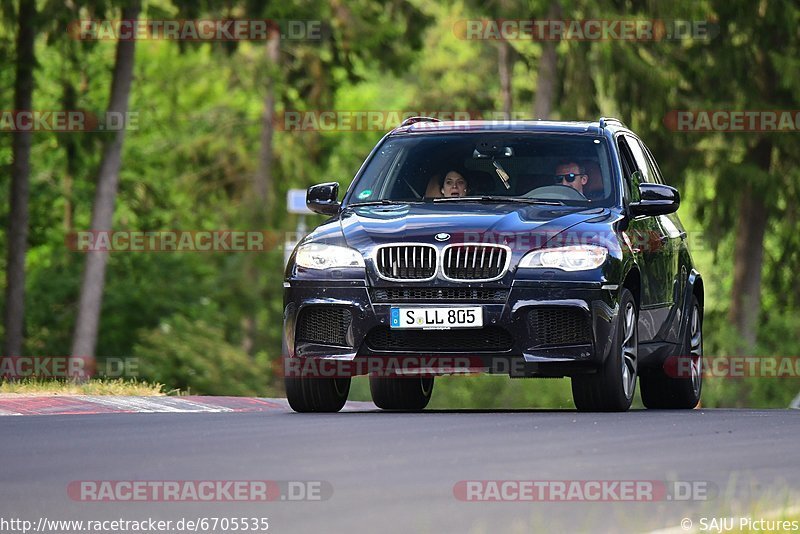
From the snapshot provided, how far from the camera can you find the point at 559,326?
13.0 metres

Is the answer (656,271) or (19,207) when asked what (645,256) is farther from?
(19,207)

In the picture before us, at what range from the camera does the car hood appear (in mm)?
12992

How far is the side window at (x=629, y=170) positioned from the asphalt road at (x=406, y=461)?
1798 mm

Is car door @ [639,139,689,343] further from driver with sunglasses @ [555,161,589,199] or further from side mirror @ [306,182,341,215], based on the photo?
side mirror @ [306,182,341,215]

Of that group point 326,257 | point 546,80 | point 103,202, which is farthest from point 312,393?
point 546,80

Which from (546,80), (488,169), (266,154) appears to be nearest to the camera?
(488,169)

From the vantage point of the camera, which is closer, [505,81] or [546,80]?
[546,80]

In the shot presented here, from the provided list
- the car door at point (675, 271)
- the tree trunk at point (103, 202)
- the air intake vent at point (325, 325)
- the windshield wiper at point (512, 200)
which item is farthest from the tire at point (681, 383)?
the tree trunk at point (103, 202)

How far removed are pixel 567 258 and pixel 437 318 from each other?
3.07 ft

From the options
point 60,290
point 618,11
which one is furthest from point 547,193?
point 60,290

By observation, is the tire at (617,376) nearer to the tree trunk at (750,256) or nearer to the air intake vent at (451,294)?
the air intake vent at (451,294)

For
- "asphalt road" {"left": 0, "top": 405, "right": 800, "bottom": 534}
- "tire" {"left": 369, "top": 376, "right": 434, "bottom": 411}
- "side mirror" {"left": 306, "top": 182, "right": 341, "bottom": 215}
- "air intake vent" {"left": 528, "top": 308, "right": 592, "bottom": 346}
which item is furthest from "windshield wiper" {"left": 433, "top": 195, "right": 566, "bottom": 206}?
"tire" {"left": 369, "top": 376, "right": 434, "bottom": 411}

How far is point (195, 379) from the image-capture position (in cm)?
4300

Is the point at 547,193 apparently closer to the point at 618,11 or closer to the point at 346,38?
the point at 618,11
